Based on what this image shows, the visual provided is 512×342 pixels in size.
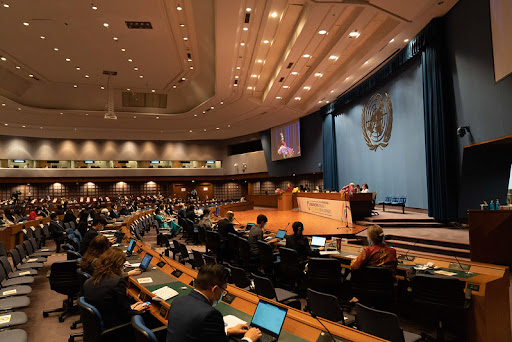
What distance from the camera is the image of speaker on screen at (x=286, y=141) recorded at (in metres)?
21.7

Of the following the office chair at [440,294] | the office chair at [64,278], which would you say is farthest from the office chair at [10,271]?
the office chair at [440,294]

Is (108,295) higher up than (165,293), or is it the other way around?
(108,295)

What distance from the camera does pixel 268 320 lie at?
2240 mm

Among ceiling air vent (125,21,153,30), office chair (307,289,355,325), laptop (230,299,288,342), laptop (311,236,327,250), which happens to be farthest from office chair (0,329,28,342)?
ceiling air vent (125,21,153,30)

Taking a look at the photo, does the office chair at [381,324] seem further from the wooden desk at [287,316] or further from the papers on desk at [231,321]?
the papers on desk at [231,321]

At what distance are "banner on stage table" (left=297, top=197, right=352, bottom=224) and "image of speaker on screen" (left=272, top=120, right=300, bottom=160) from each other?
6892mm

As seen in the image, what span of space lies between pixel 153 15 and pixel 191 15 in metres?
1.32

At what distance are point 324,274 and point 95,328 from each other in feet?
9.32

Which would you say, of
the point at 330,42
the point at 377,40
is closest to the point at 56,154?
the point at 330,42

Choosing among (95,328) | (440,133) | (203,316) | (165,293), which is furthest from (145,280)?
(440,133)

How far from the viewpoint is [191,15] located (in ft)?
35.6

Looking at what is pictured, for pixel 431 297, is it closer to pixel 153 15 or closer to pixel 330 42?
pixel 330 42

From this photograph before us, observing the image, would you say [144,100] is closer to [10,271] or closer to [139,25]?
[139,25]

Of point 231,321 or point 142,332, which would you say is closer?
point 142,332
